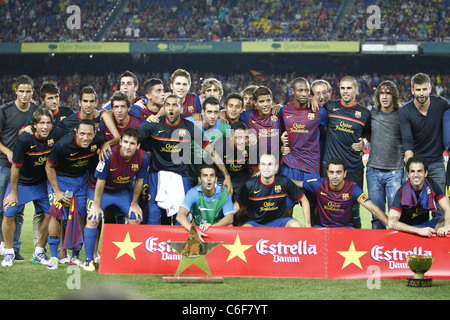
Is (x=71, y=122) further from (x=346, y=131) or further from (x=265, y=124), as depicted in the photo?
(x=346, y=131)

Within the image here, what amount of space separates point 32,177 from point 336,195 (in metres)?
3.55

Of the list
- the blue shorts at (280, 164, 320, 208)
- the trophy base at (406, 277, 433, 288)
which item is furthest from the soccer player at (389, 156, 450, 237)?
the blue shorts at (280, 164, 320, 208)

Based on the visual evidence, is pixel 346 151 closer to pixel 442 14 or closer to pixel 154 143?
pixel 154 143

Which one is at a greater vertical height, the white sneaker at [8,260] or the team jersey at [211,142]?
the team jersey at [211,142]

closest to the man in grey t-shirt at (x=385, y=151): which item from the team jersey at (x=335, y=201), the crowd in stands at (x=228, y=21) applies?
the team jersey at (x=335, y=201)

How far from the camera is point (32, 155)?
6547 millimetres

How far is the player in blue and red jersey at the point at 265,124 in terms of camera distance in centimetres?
693

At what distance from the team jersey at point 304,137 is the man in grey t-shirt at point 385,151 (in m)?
0.65

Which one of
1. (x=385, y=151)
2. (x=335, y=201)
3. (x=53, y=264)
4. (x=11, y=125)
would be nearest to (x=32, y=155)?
(x=11, y=125)

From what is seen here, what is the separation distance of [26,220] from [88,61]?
24.8 meters

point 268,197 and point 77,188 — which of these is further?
point 77,188

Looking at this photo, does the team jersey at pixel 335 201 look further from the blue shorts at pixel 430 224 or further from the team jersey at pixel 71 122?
the team jersey at pixel 71 122

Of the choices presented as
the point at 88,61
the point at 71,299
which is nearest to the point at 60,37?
the point at 88,61

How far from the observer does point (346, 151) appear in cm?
690
